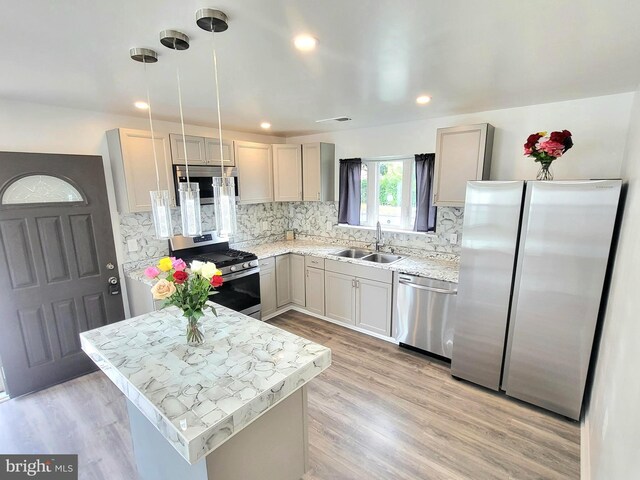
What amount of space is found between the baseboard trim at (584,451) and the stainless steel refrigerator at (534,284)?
8 cm

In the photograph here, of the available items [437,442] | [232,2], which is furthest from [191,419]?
[437,442]

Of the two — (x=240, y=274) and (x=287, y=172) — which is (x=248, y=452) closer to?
(x=240, y=274)

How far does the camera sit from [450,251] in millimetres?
3385

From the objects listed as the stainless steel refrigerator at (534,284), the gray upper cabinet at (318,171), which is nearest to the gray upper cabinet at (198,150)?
the gray upper cabinet at (318,171)

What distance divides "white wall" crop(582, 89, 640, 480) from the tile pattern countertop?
113 centimetres

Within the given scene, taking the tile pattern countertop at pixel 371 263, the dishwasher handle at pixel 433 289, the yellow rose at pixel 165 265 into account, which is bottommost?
the dishwasher handle at pixel 433 289

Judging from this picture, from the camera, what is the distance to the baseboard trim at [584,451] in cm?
176

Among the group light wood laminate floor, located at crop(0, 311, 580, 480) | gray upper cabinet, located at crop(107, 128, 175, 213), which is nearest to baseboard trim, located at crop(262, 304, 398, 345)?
light wood laminate floor, located at crop(0, 311, 580, 480)

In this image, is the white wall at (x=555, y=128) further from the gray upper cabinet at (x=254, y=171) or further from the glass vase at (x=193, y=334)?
the glass vase at (x=193, y=334)

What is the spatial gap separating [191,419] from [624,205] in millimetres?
2753

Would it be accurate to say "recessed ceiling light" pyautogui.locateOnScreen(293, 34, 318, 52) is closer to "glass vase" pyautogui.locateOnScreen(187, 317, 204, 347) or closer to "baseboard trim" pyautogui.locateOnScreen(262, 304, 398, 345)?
"glass vase" pyautogui.locateOnScreen(187, 317, 204, 347)

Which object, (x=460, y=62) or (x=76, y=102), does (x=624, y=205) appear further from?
(x=76, y=102)

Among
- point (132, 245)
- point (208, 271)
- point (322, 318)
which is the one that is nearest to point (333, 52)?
point (208, 271)

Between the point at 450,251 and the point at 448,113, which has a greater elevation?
the point at 448,113
